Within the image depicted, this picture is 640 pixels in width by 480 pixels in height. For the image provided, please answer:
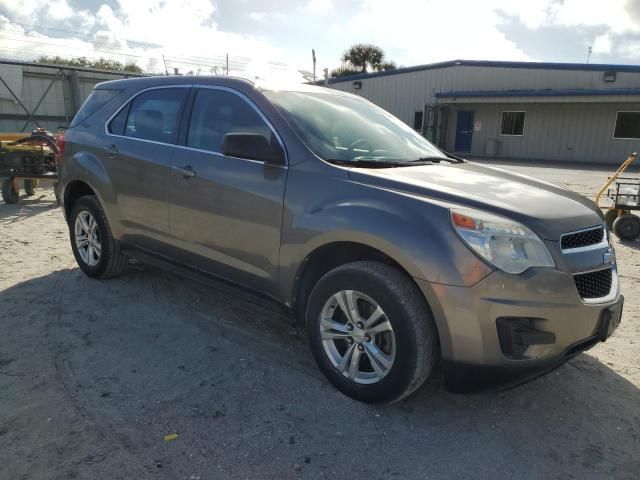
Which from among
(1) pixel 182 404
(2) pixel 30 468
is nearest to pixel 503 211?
(1) pixel 182 404

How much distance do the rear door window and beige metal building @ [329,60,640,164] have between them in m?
22.2

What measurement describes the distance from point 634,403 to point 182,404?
2661mm

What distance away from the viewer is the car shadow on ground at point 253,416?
2398mm

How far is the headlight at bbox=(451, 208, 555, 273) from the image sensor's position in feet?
7.89

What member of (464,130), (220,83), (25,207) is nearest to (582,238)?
(220,83)

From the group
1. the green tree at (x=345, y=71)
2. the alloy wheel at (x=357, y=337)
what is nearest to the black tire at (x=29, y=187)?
the alloy wheel at (x=357, y=337)

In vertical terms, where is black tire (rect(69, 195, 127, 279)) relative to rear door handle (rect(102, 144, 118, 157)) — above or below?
below

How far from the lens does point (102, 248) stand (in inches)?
183

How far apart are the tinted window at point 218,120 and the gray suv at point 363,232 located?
11 mm

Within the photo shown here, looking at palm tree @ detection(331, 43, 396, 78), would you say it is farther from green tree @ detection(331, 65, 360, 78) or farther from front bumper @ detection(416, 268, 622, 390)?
front bumper @ detection(416, 268, 622, 390)

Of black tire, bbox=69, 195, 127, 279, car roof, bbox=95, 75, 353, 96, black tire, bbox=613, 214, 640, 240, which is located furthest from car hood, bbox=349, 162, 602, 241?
black tire, bbox=613, 214, 640, 240

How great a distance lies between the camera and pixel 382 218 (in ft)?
8.69

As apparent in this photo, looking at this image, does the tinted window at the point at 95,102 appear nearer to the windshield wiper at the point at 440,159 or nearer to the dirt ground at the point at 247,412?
the dirt ground at the point at 247,412

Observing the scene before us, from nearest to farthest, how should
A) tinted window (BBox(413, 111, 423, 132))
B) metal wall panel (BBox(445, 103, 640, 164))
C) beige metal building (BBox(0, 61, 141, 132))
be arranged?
beige metal building (BBox(0, 61, 141, 132)), metal wall panel (BBox(445, 103, 640, 164)), tinted window (BBox(413, 111, 423, 132))
